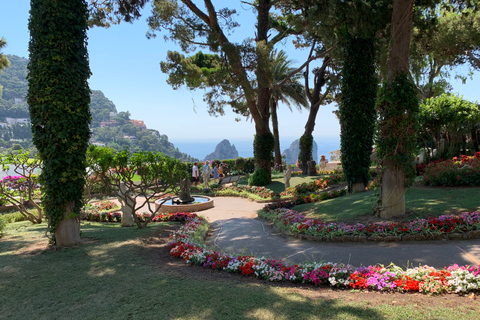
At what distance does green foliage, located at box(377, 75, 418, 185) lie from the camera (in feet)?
21.9

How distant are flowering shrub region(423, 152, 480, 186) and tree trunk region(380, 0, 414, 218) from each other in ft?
9.38

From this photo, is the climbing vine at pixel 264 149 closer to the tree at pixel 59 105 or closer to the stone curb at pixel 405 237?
the stone curb at pixel 405 237

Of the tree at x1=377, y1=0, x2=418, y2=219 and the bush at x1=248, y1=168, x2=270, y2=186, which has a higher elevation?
the tree at x1=377, y1=0, x2=418, y2=219

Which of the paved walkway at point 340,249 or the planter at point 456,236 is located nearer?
the paved walkway at point 340,249

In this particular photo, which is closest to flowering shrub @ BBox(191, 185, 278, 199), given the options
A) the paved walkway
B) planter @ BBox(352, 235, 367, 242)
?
the paved walkway

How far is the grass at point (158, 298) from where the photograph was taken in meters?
3.04

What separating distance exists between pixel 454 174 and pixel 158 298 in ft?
28.1

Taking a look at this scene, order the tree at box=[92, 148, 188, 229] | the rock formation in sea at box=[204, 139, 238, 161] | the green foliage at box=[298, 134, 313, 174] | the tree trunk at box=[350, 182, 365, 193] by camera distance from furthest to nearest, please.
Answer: the rock formation in sea at box=[204, 139, 238, 161], the green foliage at box=[298, 134, 313, 174], the tree trunk at box=[350, 182, 365, 193], the tree at box=[92, 148, 188, 229]

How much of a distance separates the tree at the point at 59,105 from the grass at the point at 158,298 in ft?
3.98

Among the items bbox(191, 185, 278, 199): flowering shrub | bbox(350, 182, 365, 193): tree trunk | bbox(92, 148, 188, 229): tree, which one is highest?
bbox(92, 148, 188, 229): tree

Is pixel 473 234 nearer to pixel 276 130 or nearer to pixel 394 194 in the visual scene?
pixel 394 194

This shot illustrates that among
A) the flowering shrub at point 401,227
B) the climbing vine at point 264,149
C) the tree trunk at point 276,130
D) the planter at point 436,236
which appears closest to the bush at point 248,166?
the tree trunk at point 276,130

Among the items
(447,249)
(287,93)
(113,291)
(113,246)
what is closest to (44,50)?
(113,246)

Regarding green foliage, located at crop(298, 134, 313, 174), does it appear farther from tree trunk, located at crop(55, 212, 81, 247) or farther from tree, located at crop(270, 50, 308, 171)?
tree trunk, located at crop(55, 212, 81, 247)
